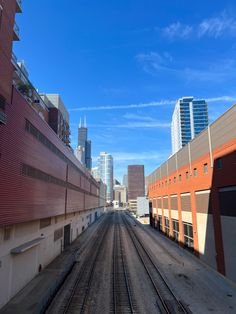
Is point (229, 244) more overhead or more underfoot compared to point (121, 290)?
more overhead

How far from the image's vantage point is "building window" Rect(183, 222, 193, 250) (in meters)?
30.9

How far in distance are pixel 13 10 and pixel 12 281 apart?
19.8 m

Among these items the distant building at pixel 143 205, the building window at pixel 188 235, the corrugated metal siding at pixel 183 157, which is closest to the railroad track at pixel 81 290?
the building window at pixel 188 235

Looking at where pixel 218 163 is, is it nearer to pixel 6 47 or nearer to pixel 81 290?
pixel 81 290

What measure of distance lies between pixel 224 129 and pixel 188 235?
16.7m

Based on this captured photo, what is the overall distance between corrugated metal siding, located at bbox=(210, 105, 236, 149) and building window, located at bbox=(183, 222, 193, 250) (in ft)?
42.7

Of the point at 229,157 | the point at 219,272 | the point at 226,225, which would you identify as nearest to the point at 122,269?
the point at 219,272

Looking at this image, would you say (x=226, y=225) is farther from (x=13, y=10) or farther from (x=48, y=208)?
(x=13, y=10)

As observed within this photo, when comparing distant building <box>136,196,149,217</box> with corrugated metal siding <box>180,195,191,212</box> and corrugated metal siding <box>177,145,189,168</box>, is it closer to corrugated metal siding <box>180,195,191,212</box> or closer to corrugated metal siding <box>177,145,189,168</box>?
corrugated metal siding <box>177,145,189,168</box>

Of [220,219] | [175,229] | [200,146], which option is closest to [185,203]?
[175,229]

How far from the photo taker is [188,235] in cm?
3209

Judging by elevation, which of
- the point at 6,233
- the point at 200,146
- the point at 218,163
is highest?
the point at 200,146

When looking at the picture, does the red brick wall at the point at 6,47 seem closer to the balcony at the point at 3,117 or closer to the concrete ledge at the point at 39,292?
the balcony at the point at 3,117

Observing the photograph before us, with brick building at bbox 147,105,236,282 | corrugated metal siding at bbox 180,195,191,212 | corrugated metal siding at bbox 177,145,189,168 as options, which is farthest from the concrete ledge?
corrugated metal siding at bbox 177,145,189,168
